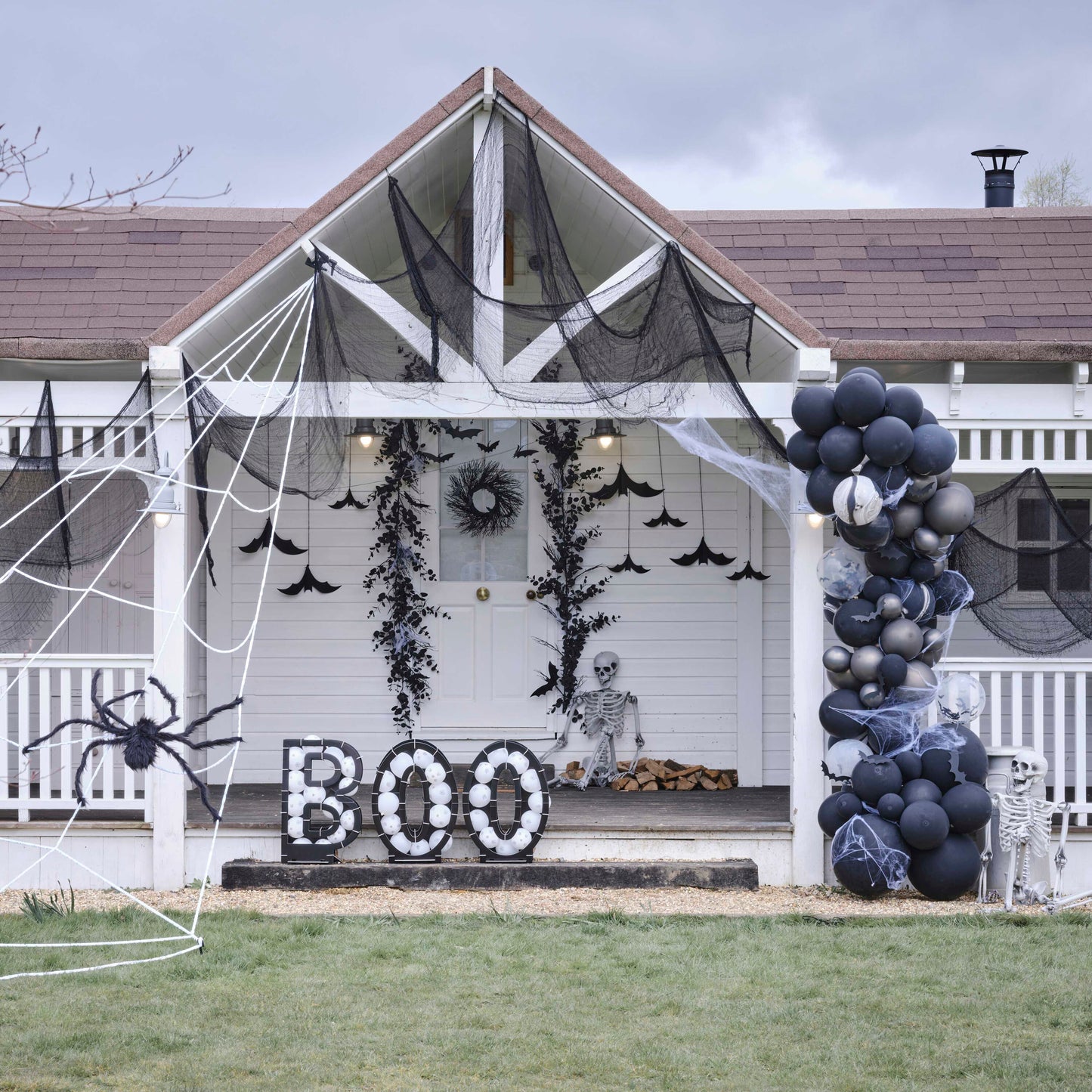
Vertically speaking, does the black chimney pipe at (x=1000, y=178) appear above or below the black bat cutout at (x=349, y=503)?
above

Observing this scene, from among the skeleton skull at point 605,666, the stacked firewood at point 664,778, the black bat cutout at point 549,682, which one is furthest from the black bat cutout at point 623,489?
the stacked firewood at point 664,778

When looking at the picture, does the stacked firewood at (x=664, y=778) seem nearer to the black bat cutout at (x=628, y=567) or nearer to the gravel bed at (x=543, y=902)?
the black bat cutout at (x=628, y=567)

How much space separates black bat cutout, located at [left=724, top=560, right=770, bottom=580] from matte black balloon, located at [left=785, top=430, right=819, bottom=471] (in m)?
2.27

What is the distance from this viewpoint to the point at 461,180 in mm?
7137

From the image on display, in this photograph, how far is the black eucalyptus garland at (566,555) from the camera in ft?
26.9

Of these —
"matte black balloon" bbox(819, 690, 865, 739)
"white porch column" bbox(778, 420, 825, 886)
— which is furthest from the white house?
"matte black balloon" bbox(819, 690, 865, 739)

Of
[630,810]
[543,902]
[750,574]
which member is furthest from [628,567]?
[543,902]

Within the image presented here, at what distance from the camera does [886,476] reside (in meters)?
5.66

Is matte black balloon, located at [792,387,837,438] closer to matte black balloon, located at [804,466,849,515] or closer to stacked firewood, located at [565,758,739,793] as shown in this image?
matte black balloon, located at [804,466,849,515]

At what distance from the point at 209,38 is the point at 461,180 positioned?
7.73 ft

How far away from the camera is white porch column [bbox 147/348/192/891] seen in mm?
6238

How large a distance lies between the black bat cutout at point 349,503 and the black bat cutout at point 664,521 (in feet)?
6.39

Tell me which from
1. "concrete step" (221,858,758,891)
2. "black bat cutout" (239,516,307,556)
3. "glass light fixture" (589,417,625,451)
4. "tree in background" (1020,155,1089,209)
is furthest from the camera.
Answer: "tree in background" (1020,155,1089,209)

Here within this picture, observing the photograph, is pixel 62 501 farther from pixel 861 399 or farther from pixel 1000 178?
pixel 1000 178
